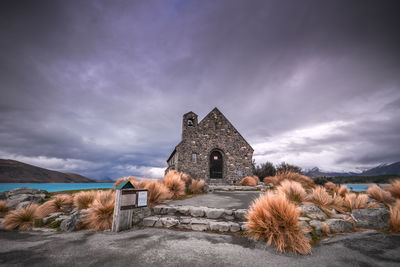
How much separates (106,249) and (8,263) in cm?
158

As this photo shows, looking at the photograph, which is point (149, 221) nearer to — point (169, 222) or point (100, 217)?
point (169, 222)

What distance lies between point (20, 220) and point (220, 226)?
6640 mm

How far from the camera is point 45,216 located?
20.5ft

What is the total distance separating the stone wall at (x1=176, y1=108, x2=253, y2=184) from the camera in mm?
15242

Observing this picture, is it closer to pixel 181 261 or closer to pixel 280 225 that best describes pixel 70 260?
pixel 181 261

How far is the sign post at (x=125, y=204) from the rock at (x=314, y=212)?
5029 mm

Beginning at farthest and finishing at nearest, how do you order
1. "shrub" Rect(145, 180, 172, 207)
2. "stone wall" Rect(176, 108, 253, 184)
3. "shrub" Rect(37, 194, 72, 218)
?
"stone wall" Rect(176, 108, 253, 184) < "shrub" Rect(145, 180, 172, 207) < "shrub" Rect(37, 194, 72, 218)

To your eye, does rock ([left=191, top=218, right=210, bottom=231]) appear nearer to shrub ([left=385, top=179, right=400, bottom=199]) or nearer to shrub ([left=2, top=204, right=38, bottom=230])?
shrub ([left=2, top=204, right=38, bottom=230])

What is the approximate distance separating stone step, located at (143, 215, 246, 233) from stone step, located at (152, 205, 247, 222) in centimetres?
33

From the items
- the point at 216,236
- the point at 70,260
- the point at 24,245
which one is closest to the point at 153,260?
the point at 70,260

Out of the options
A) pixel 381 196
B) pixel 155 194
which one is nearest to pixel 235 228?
pixel 155 194

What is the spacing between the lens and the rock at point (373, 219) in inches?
166

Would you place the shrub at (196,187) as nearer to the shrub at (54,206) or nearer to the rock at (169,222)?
the rock at (169,222)

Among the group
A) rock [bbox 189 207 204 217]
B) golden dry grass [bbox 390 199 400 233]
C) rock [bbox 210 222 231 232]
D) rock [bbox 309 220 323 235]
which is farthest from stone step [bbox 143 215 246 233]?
golden dry grass [bbox 390 199 400 233]
